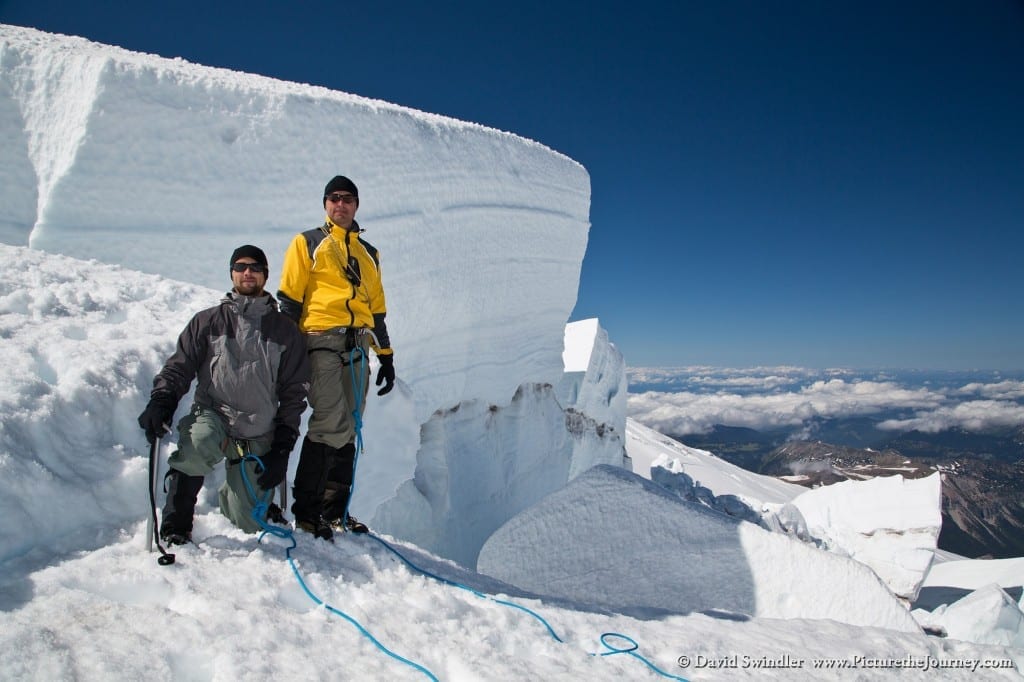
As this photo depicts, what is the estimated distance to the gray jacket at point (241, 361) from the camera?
2287 mm

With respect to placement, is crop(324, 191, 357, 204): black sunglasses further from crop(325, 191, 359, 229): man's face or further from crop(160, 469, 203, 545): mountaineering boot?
crop(160, 469, 203, 545): mountaineering boot

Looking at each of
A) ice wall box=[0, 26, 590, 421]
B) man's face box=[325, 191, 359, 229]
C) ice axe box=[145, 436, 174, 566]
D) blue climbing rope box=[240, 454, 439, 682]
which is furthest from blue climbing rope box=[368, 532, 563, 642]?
ice wall box=[0, 26, 590, 421]

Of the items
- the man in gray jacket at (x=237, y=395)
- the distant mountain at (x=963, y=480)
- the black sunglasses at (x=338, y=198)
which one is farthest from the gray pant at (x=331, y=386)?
the distant mountain at (x=963, y=480)

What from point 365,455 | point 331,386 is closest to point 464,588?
point 331,386

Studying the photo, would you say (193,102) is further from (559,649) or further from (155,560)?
(559,649)

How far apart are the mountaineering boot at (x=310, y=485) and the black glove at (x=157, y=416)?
0.70 m

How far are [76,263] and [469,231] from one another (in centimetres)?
377

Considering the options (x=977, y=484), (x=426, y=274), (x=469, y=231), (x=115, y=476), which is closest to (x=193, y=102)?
(x=426, y=274)

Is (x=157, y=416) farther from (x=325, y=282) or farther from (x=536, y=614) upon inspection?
(x=536, y=614)

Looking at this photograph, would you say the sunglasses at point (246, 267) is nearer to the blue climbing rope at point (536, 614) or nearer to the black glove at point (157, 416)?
the black glove at point (157, 416)

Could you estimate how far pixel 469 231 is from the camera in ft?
21.3

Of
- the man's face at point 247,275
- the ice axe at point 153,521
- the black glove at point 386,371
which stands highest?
the man's face at point 247,275

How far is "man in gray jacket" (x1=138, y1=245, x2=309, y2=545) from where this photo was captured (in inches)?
87.4

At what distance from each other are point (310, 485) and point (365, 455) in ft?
6.35
